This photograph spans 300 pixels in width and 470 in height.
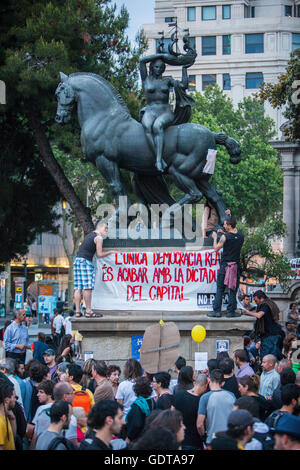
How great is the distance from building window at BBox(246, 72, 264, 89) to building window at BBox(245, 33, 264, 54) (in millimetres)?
2115

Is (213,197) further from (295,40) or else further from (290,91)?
(295,40)

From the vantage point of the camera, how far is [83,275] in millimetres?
13562

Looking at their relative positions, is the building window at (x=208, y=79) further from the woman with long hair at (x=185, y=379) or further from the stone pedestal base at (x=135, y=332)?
the woman with long hair at (x=185, y=379)

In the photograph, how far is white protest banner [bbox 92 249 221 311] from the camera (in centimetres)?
1404

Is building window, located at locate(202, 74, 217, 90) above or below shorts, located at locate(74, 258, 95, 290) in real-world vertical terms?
above

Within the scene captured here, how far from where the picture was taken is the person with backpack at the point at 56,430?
20.6 ft

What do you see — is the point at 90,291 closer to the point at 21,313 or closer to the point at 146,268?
the point at 146,268

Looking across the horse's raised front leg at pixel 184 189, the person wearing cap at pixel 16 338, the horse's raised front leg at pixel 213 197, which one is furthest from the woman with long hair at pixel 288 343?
the person wearing cap at pixel 16 338

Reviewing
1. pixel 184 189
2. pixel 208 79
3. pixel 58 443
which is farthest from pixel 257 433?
pixel 208 79

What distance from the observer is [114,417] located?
6.02 metres

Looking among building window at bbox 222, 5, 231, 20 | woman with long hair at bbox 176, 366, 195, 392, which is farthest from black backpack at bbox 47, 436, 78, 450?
building window at bbox 222, 5, 231, 20

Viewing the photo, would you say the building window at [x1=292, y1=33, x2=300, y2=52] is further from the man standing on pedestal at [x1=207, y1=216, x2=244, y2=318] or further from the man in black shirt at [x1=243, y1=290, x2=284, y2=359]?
the man in black shirt at [x1=243, y1=290, x2=284, y2=359]
